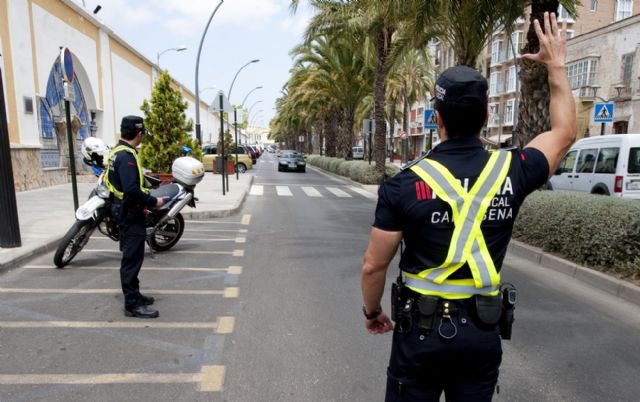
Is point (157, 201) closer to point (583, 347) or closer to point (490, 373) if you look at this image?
Answer: point (490, 373)

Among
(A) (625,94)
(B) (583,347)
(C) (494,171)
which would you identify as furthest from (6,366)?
(A) (625,94)

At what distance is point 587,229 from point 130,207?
5.52m

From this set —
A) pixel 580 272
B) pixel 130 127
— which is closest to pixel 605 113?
pixel 580 272

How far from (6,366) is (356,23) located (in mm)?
17753

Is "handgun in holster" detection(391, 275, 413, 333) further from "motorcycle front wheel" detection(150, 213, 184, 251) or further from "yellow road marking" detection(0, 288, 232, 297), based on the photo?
"motorcycle front wheel" detection(150, 213, 184, 251)

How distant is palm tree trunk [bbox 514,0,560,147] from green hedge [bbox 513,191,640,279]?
167 cm

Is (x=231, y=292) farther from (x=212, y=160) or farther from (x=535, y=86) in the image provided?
(x=212, y=160)

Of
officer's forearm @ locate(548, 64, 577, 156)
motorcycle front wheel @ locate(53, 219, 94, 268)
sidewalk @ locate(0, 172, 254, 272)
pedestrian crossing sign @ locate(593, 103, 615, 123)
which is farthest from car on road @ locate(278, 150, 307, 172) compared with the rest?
officer's forearm @ locate(548, 64, 577, 156)

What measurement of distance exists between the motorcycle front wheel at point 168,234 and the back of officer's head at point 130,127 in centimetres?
268

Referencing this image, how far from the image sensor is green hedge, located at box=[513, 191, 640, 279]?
5465mm

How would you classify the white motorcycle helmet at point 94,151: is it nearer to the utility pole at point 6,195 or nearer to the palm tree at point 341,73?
the utility pole at point 6,195

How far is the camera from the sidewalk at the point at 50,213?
6.50m

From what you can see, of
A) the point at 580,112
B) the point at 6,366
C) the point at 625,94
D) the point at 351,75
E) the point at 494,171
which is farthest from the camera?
the point at 580,112

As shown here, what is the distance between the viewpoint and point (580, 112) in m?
32.0
